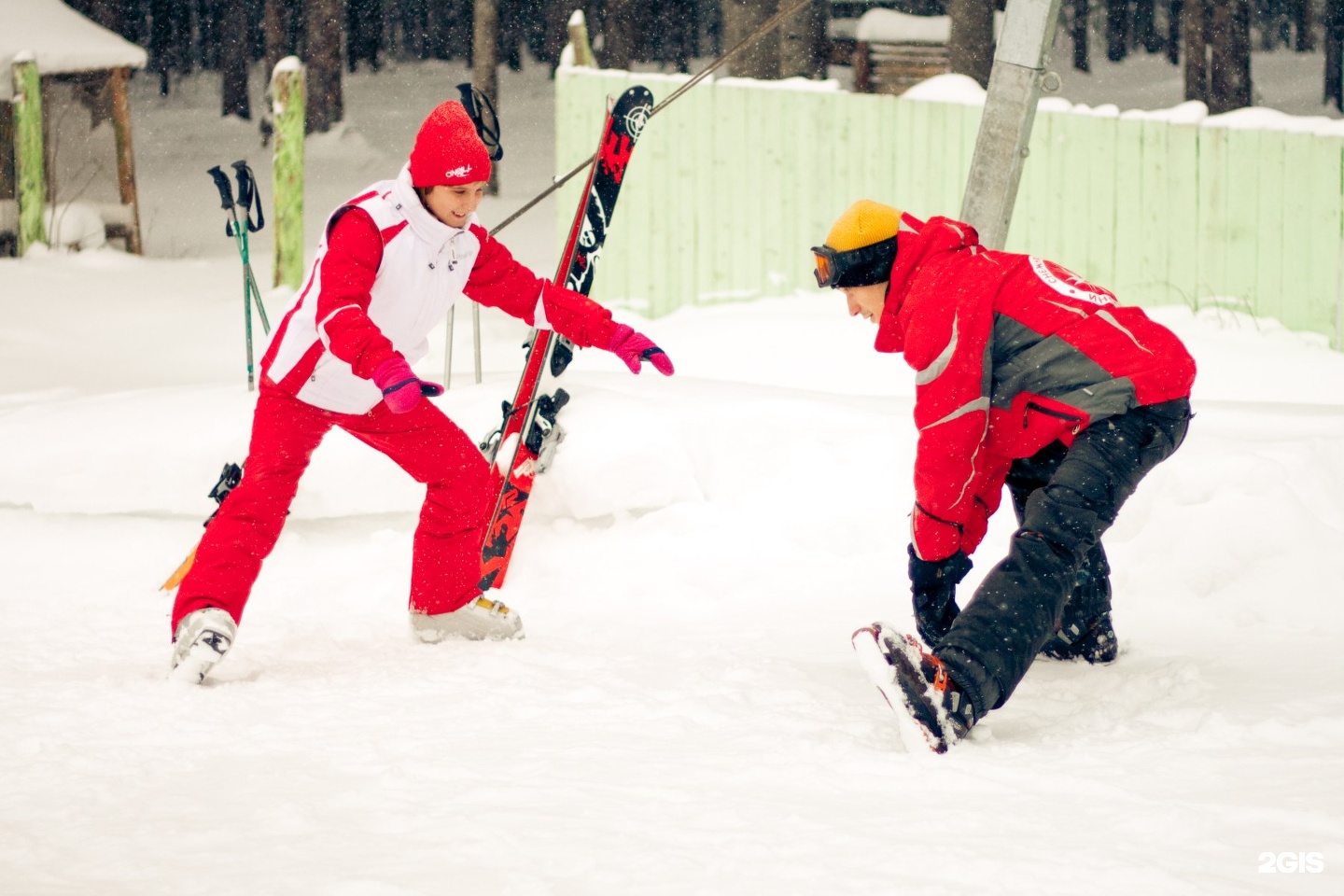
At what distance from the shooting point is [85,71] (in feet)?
41.7

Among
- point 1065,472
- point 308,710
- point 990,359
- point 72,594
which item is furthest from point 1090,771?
point 72,594

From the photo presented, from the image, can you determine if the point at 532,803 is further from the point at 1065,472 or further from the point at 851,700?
the point at 1065,472

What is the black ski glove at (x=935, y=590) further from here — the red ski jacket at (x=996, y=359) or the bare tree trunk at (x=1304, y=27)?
the bare tree trunk at (x=1304, y=27)

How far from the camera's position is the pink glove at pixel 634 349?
4.00 metres

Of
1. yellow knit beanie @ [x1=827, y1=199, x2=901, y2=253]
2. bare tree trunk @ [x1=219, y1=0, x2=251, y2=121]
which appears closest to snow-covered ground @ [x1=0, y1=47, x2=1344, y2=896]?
yellow knit beanie @ [x1=827, y1=199, x2=901, y2=253]

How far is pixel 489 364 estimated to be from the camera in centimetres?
881

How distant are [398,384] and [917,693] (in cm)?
136

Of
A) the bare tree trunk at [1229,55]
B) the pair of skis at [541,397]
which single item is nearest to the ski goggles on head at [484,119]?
the pair of skis at [541,397]

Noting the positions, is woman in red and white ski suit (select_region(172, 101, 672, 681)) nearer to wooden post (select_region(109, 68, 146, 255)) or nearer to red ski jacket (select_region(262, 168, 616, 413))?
red ski jacket (select_region(262, 168, 616, 413))

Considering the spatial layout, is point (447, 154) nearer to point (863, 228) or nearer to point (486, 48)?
point (863, 228)

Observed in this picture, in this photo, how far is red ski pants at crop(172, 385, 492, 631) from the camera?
3.79 m

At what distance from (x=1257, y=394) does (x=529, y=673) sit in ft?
14.8

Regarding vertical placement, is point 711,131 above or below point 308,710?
above

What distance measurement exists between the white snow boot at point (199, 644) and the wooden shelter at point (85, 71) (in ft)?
31.5
